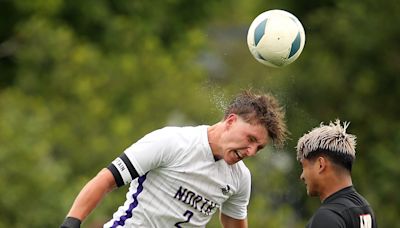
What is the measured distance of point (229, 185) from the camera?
8.96 metres

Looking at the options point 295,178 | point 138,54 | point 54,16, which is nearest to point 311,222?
point 295,178

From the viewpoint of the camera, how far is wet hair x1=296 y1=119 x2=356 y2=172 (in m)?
8.26

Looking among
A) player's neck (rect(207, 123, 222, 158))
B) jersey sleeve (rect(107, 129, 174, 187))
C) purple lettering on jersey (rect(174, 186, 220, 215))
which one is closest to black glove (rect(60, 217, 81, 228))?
jersey sleeve (rect(107, 129, 174, 187))

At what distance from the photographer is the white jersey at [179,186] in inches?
345

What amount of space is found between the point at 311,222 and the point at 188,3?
2651cm

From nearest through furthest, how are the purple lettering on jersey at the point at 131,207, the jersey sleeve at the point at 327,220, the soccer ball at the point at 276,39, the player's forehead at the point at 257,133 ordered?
1. the jersey sleeve at the point at 327,220
2. the player's forehead at the point at 257,133
3. the purple lettering on jersey at the point at 131,207
4. the soccer ball at the point at 276,39

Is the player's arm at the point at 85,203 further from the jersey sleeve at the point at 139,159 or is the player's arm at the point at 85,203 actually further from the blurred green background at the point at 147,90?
the blurred green background at the point at 147,90

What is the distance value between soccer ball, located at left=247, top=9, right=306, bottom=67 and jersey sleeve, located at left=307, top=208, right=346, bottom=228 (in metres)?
1.86

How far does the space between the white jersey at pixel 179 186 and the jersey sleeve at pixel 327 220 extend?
113cm

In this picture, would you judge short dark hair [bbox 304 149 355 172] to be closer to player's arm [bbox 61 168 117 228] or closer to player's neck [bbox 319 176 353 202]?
player's neck [bbox 319 176 353 202]

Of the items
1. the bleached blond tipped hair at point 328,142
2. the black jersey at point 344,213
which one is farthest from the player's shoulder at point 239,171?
the black jersey at point 344,213

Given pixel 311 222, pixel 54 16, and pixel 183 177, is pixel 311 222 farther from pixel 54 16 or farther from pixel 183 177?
pixel 54 16

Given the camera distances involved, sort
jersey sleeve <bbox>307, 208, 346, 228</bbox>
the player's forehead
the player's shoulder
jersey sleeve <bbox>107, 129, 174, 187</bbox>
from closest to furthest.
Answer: jersey sleeve <bbox>307, 208, 346, 228</bbox>, jersey sleeve <bbox>107, 129, 174, 187</bbox>, the player's forehead, the player's shoulder

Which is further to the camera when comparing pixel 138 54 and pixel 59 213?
pixel 138 54
